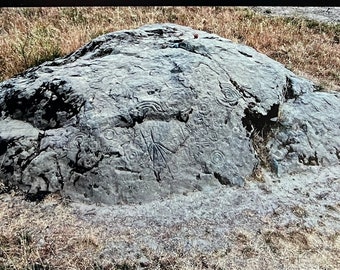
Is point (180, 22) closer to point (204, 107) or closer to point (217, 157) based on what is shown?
point (204, 107)

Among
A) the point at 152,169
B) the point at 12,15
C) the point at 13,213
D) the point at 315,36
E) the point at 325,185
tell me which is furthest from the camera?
the point at 12,15

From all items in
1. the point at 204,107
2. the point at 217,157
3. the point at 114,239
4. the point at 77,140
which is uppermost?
the point at 204,107

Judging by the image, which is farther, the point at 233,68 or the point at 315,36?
the point at 315,36

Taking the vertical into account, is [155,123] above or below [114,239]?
above

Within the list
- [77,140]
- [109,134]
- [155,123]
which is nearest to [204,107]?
[155,123]

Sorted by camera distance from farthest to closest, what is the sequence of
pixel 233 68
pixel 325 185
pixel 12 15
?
1. pixel 12 15
2. pixel 233 68
3. pixel 325 185

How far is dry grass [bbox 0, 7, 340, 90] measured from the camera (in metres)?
7.88

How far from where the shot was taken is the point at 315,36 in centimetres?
1020

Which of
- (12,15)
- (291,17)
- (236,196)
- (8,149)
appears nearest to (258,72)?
(236,196)

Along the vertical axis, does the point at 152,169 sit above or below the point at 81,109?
below

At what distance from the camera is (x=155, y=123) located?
4.94m

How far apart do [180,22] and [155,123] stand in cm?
639

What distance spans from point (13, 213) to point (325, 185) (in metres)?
3.26

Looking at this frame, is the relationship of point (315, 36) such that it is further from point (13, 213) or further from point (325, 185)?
point (13, 213)
